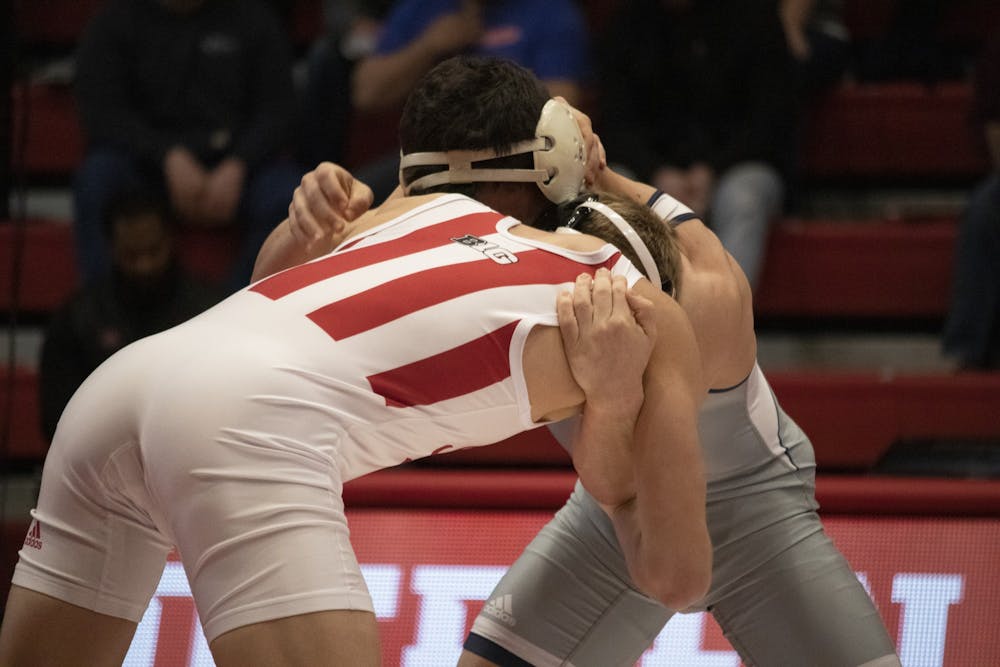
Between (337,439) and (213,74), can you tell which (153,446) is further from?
(213,74)

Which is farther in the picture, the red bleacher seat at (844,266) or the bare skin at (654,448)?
the red bleacher seat at (844,266)

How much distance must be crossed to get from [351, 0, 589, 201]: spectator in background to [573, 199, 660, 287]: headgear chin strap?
3.03m

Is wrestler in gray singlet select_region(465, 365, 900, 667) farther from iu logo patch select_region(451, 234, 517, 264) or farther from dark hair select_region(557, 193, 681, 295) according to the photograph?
iu logo patch select_region(451, 234, 517, 264)

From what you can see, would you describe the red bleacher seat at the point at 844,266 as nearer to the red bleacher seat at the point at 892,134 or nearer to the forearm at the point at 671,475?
the red bleacher seat at the point at 892,134

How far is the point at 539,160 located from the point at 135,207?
3.11m

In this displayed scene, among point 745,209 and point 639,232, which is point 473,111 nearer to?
point 639,232

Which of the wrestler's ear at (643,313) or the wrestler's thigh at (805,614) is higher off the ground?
the wrestler's ear at (643,313)

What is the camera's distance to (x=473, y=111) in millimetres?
2303

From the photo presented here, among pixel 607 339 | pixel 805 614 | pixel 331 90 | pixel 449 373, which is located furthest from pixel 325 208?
pixel 331 90

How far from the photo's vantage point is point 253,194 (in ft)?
18.3

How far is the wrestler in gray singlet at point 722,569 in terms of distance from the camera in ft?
8.70

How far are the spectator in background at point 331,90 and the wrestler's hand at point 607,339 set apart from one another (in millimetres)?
3865

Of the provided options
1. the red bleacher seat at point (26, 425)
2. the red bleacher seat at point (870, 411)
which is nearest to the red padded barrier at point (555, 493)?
the red bleacher seat at point (870, 411)

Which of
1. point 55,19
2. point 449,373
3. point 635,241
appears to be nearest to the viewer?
point 449,373
